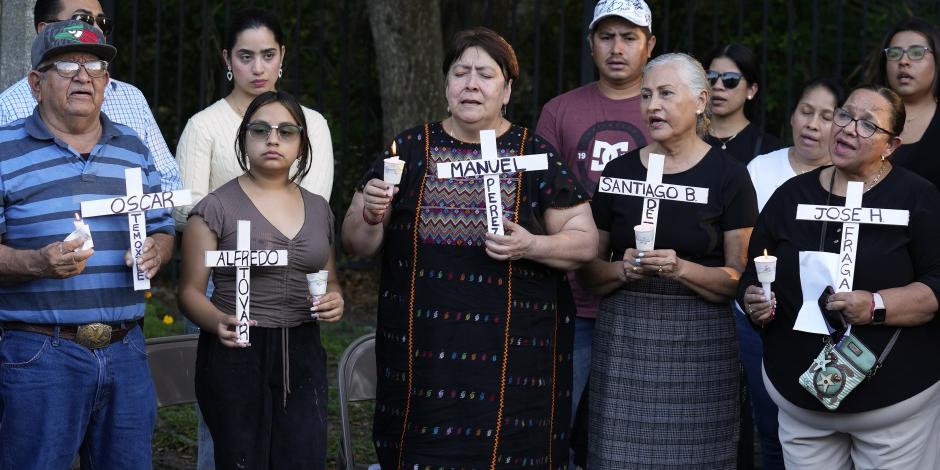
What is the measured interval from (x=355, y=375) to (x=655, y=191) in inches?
59.2

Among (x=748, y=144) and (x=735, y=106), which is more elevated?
(x=735, y=106)

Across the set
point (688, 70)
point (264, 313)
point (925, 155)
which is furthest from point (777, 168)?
point (264, 313)

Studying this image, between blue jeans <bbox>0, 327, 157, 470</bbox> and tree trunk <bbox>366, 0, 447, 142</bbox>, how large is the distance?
16.7ft

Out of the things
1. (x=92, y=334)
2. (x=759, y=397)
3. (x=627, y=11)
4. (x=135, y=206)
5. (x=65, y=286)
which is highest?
(x=627, y=11)

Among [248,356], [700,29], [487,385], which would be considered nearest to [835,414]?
[487,385]

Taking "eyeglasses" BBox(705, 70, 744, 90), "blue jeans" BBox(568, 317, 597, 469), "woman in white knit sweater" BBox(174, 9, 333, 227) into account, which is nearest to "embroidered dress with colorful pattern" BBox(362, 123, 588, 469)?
"blue jeans" BBox(568, 317, 597, 469)

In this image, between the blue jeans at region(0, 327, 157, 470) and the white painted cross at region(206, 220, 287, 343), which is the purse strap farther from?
the blue jeans at region(0, 327, 157, 470)

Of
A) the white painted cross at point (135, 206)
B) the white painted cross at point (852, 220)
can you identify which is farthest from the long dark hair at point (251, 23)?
the white painted cross at point (852, 220)

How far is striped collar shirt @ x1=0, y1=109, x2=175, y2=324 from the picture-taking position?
4.14m

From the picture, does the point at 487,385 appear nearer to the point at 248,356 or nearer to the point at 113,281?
the point at 248,356

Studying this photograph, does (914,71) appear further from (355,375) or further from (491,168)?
(355,375)

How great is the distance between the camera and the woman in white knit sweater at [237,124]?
519 cm

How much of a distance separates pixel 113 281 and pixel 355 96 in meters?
6.74

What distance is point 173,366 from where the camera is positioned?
5.28 meters
